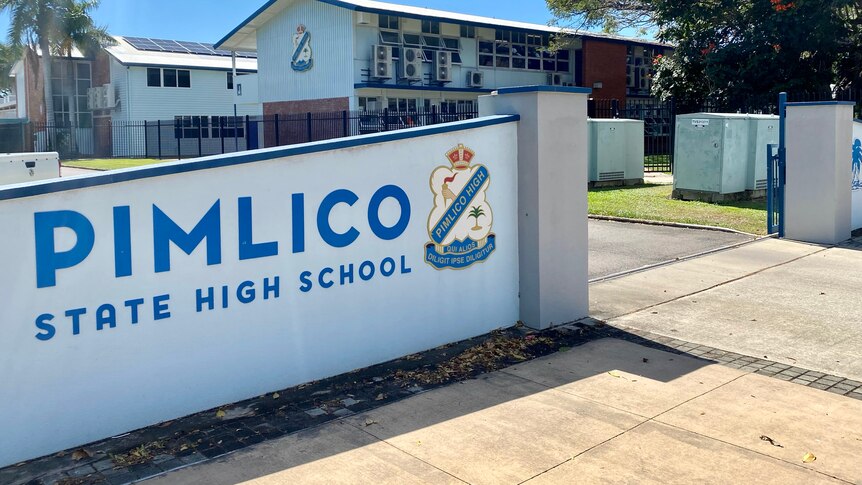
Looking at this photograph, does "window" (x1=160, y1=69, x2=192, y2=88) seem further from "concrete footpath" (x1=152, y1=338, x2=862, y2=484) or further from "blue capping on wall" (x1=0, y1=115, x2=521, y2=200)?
"concrete footpath" (x1=152, y1=338, x2=862, y2=484)

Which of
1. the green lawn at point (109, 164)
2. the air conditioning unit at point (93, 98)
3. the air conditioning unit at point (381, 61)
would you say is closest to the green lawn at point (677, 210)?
the air conditioning unit at point (381, 61)

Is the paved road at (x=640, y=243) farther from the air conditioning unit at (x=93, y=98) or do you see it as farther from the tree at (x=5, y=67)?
the tree at (x=5, y=67)

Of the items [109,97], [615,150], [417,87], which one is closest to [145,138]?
[109,97]

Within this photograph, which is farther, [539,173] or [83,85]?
[83,85]

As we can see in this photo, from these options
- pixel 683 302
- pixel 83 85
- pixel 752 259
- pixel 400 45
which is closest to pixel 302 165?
pixel 683 302

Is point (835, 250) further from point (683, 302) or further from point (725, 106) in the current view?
point (725, 106)

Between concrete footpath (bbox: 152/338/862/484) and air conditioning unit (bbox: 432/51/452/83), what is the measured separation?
3400 centimetres

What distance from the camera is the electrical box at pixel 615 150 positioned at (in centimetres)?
2061

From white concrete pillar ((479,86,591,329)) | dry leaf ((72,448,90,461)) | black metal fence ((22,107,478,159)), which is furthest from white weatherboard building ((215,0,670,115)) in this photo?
dry leaf ((72,448,90,461))

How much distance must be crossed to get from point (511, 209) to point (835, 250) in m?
6.70

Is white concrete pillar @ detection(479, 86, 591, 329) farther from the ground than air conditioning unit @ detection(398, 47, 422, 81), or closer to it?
closer to it

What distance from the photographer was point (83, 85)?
172 feet

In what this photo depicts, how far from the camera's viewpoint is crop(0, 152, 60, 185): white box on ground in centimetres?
1655

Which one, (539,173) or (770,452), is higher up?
(539,173)
